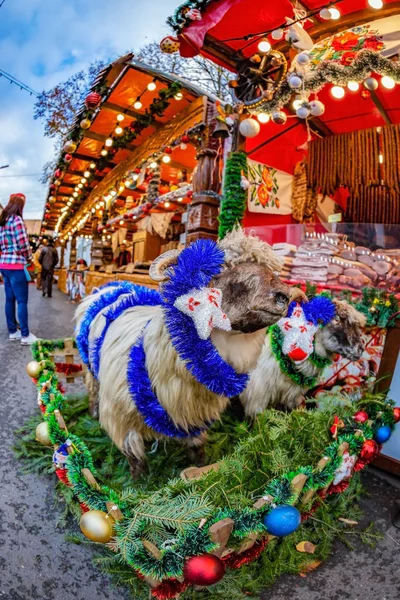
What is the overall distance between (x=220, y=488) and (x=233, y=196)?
3.64m

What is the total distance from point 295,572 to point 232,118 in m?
4.49

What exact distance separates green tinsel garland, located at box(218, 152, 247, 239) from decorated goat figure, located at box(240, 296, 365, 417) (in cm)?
232

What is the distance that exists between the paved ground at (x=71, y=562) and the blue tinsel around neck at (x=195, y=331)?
86 centimetres

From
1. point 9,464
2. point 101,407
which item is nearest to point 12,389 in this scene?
point 9,464

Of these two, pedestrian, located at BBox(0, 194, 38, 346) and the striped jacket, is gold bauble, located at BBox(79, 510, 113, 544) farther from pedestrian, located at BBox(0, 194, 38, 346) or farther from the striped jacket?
the striped jacket

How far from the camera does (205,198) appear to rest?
4723 millimetres

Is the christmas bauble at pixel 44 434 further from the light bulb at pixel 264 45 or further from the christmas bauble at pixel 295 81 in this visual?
the light bulb at pixel 264 45

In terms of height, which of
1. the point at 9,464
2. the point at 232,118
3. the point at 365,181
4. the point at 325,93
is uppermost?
the point at 325,93

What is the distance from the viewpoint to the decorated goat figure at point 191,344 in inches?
55.2

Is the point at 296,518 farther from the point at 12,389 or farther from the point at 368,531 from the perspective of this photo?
the point at 12,389

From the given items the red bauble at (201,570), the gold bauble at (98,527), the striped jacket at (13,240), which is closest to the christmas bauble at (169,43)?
the striped jacket at (13,240)

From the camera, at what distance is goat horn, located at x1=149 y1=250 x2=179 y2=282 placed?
160 cm

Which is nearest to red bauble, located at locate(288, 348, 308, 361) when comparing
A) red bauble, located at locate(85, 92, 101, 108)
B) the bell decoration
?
the bell decoration

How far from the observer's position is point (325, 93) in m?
5.10
